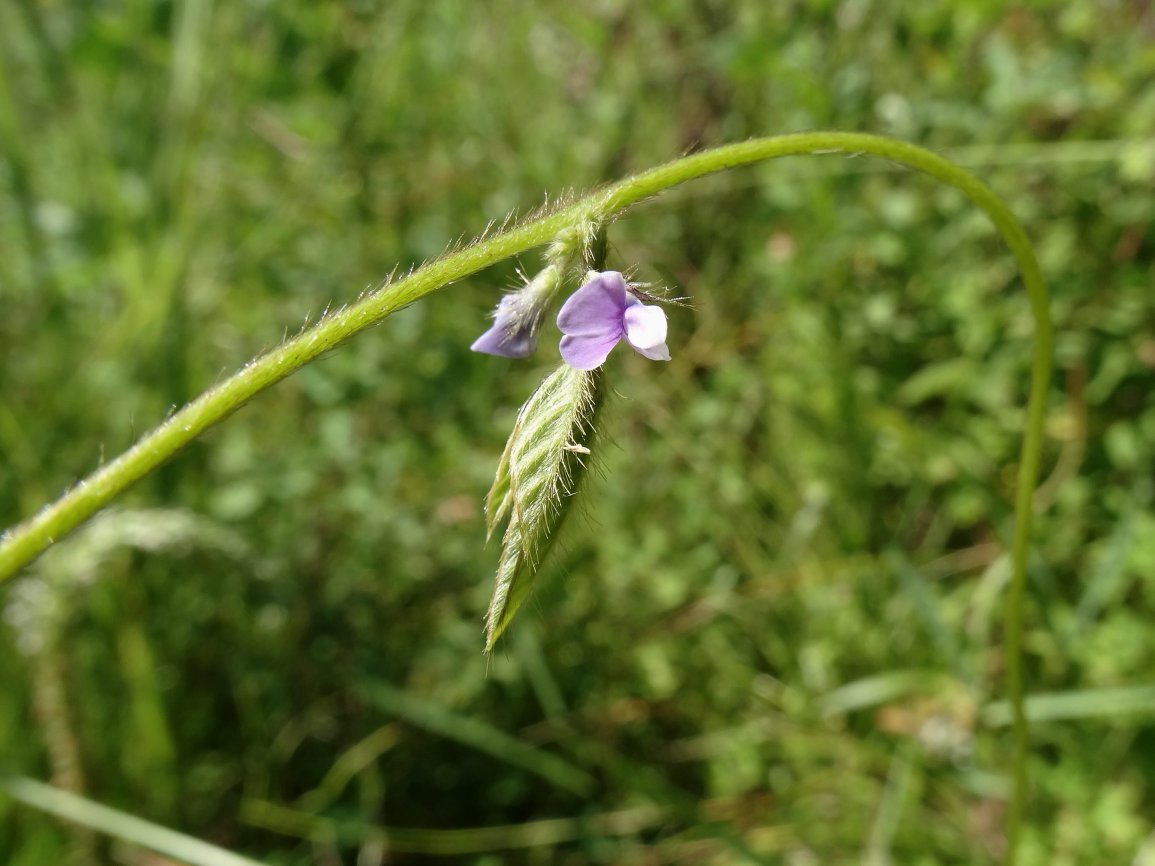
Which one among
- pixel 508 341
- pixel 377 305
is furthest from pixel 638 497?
pixel 377 305

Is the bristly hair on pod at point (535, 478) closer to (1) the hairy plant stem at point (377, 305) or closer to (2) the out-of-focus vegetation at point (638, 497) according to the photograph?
(1) the hairy plant stem at point (377, 305)

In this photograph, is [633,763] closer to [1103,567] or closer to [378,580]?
[378,580]

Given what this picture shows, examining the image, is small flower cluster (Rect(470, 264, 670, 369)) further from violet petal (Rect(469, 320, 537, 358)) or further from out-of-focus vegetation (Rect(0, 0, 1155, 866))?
out-of-focus vegetation (Rect(0, 0, 1155, 866))

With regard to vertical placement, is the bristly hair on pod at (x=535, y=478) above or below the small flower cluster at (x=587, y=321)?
below

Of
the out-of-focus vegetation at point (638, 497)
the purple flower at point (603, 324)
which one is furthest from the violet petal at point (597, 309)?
the out-of-focus vegetation at point (638, 497)

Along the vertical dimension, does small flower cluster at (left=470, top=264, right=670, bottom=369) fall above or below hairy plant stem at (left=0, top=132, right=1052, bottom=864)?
below

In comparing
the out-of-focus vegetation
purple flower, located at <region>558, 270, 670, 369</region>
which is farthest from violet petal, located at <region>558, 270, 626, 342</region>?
the out-of-focus vegetation
